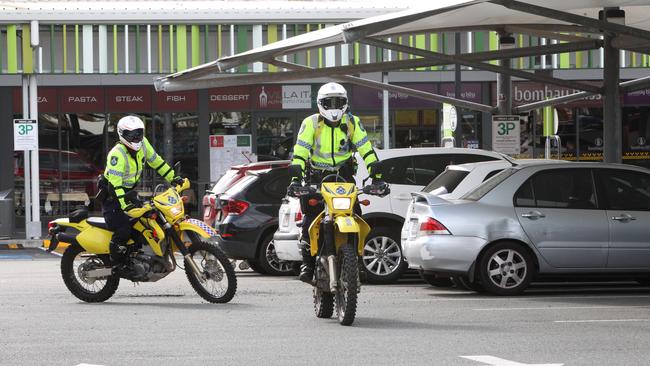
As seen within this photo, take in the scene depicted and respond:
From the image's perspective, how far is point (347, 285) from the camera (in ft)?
35.1

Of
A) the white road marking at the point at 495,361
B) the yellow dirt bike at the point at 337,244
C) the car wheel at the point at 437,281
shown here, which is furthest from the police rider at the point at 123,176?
the white road marking at the point at 495,361

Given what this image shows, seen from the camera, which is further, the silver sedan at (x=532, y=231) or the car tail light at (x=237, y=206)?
the car tail light at (x=237, y=206)

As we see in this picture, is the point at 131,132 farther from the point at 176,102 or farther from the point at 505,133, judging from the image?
the point at 176,102

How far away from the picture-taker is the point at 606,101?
19.1m

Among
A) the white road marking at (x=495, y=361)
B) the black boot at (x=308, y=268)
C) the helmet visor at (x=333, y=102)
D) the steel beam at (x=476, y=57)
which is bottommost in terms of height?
the white road marking at (x=495, y=361)

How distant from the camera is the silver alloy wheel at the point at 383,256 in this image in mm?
15977

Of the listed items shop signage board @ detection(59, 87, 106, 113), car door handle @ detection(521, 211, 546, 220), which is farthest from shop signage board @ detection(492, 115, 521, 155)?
shop signage board @ detection(59, 87, 106, 113)

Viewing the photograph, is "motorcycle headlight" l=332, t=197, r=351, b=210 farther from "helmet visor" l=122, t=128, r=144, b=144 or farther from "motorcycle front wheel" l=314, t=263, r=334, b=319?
"helmet visor" l=122, t=128, r=144, b=144

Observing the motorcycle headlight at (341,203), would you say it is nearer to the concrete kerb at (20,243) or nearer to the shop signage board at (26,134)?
the shop signage board at (26,134)

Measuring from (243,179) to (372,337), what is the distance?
7866mm

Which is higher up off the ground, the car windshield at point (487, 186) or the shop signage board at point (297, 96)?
the shop signage board at point (297, 96)

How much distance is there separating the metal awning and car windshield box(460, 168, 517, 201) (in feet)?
5.64

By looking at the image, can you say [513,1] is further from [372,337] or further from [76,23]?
[76,23]

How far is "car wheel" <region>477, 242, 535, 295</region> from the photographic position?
13875 millimetres
